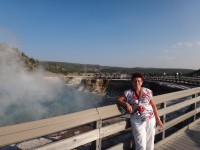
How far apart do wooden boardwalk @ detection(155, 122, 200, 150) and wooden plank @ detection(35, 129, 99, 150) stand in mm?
2261

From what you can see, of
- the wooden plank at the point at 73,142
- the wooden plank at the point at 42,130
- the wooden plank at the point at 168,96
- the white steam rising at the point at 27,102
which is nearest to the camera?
the wooden plank at the point at 42,130

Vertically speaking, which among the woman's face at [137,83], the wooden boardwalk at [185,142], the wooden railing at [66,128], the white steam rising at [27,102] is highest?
the woman's face at [137,83]

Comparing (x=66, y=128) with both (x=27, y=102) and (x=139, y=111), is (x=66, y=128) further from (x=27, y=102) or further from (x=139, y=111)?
(x=27, y=102)

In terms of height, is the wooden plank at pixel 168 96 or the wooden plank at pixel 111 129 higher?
the wooden plank at pixel 168 96

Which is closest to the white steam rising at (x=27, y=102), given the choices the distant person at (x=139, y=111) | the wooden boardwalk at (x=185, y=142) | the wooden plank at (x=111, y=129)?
the wooden boardwalk at (x=185, y=142)

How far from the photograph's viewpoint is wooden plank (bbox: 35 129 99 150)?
2.90m

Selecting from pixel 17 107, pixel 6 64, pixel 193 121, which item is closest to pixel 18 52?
pixel 6 64

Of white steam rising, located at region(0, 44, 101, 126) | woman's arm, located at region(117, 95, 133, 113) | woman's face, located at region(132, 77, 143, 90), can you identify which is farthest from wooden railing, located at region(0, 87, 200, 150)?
white steam rising, located at region(0, 44, 101, 126)

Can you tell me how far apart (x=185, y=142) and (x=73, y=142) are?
11.4 ft

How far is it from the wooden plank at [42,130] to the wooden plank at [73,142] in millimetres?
172

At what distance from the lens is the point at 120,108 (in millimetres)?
4035

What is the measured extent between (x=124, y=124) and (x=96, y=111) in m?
0.88

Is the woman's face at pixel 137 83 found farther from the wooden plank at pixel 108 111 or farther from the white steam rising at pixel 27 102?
the white steam rising at pixel 27 102

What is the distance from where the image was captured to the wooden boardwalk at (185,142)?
212 inches
